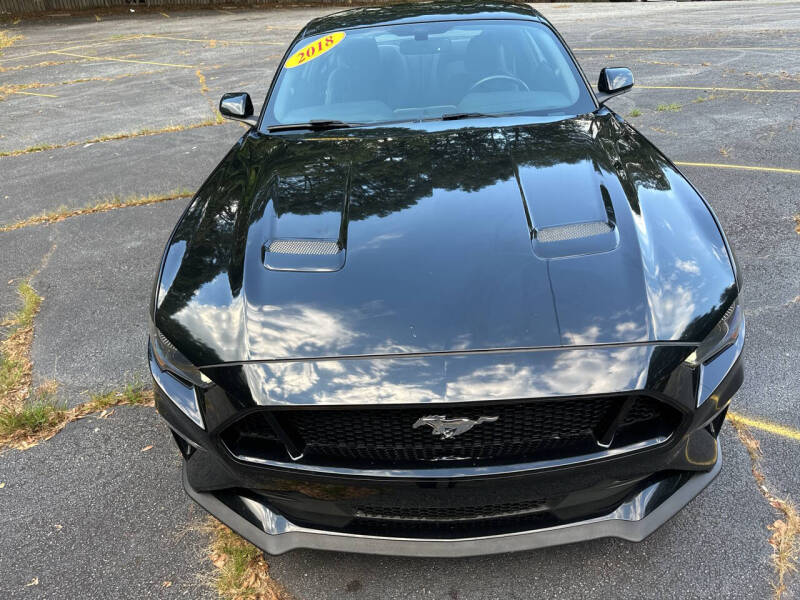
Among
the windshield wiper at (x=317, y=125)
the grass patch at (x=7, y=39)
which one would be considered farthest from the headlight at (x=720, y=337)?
the grass patch at (x=7, y=39)

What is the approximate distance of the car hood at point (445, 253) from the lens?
64.4 inches

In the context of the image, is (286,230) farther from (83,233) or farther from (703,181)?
(703,181)

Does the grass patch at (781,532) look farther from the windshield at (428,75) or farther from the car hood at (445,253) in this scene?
the windshield at (428,75)

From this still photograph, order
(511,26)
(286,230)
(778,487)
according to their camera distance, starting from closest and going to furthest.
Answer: (286,230), (778,487), (511,26)

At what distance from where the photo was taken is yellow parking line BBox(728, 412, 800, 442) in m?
2.41

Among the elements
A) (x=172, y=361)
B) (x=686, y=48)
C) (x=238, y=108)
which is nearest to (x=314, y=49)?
(x=238, y=108)

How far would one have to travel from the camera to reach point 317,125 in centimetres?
286

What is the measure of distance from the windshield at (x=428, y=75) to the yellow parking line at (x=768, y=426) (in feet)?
5.04

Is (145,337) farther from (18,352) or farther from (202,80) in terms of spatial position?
(202,80)

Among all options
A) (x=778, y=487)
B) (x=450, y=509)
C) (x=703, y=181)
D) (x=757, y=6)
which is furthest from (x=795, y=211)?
(x=757, y=6)

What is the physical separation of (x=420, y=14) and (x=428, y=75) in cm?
62

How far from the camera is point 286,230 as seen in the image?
6.71 feet

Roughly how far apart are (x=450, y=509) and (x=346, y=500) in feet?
0.96

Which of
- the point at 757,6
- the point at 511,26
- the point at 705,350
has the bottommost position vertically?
the point at 757,6
